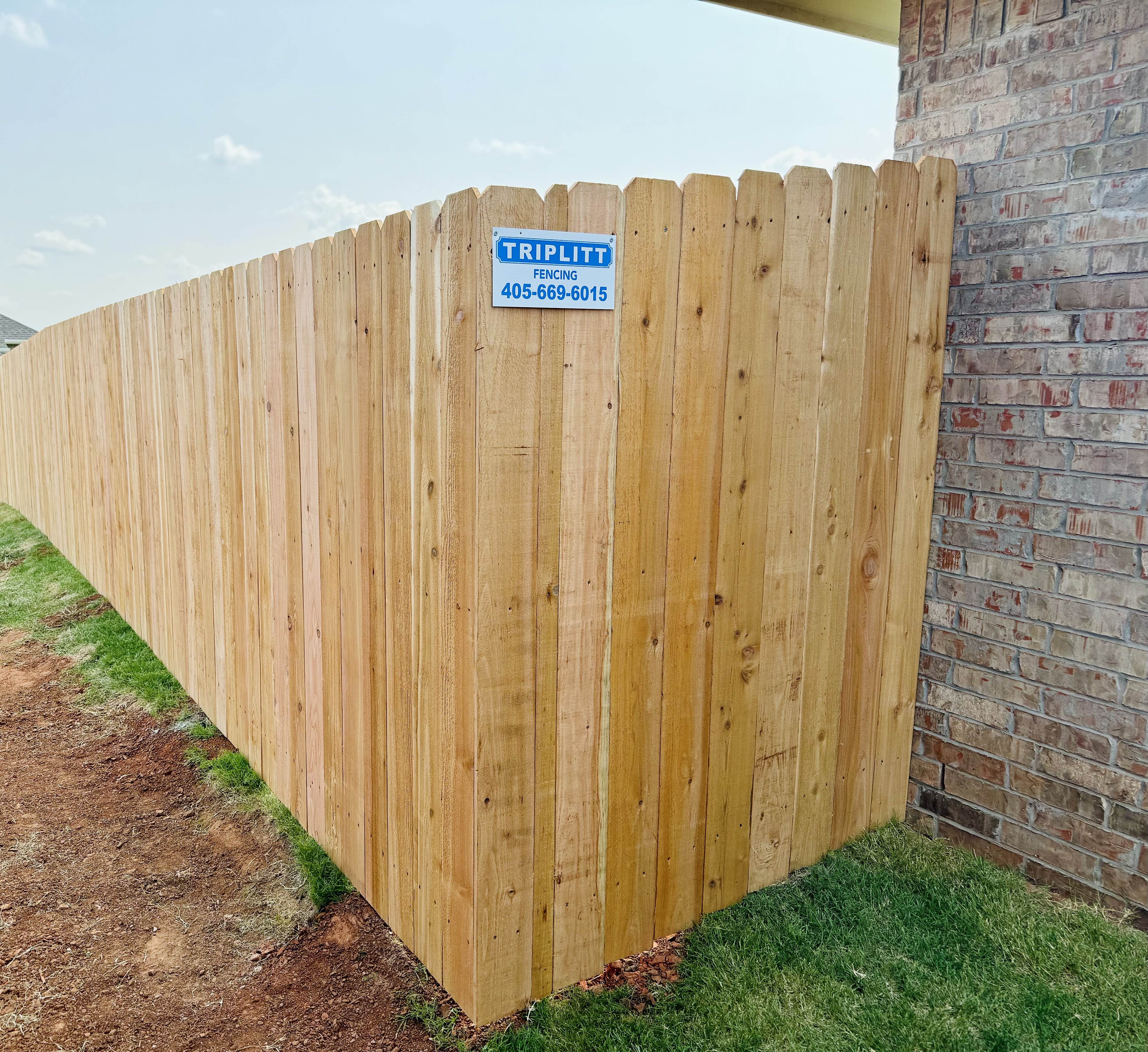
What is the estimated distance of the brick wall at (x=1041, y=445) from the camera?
10.7ft

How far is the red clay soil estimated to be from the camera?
3.10 metres

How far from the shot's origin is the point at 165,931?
367 cm

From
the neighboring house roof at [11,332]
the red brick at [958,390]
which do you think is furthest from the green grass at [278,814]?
the neighboring house roof at [11,332]

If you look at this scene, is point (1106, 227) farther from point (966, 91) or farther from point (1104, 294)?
point (966, 91)

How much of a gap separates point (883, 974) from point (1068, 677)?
4.12ft

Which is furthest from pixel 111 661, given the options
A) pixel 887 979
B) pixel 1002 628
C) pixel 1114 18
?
pixel 1114 18

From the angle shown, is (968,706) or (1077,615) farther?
(968,706)

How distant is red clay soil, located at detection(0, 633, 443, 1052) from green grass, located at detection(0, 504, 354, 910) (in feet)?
0.26

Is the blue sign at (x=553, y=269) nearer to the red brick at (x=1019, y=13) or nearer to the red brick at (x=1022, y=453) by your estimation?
the red brick at (x=1022, y=453)

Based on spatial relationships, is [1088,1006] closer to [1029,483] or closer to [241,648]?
A: [1029,483]

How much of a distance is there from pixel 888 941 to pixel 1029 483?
1.68m

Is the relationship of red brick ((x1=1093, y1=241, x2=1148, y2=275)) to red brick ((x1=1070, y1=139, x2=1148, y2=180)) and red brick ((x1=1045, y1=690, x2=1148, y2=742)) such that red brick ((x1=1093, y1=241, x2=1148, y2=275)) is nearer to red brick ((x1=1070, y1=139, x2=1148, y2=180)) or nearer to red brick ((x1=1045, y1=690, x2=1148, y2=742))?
red brick ((x1=1070, y1=139, x2=1148, y2=180))

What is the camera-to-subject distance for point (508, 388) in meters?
2.59

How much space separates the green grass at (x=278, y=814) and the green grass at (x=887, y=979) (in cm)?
115
